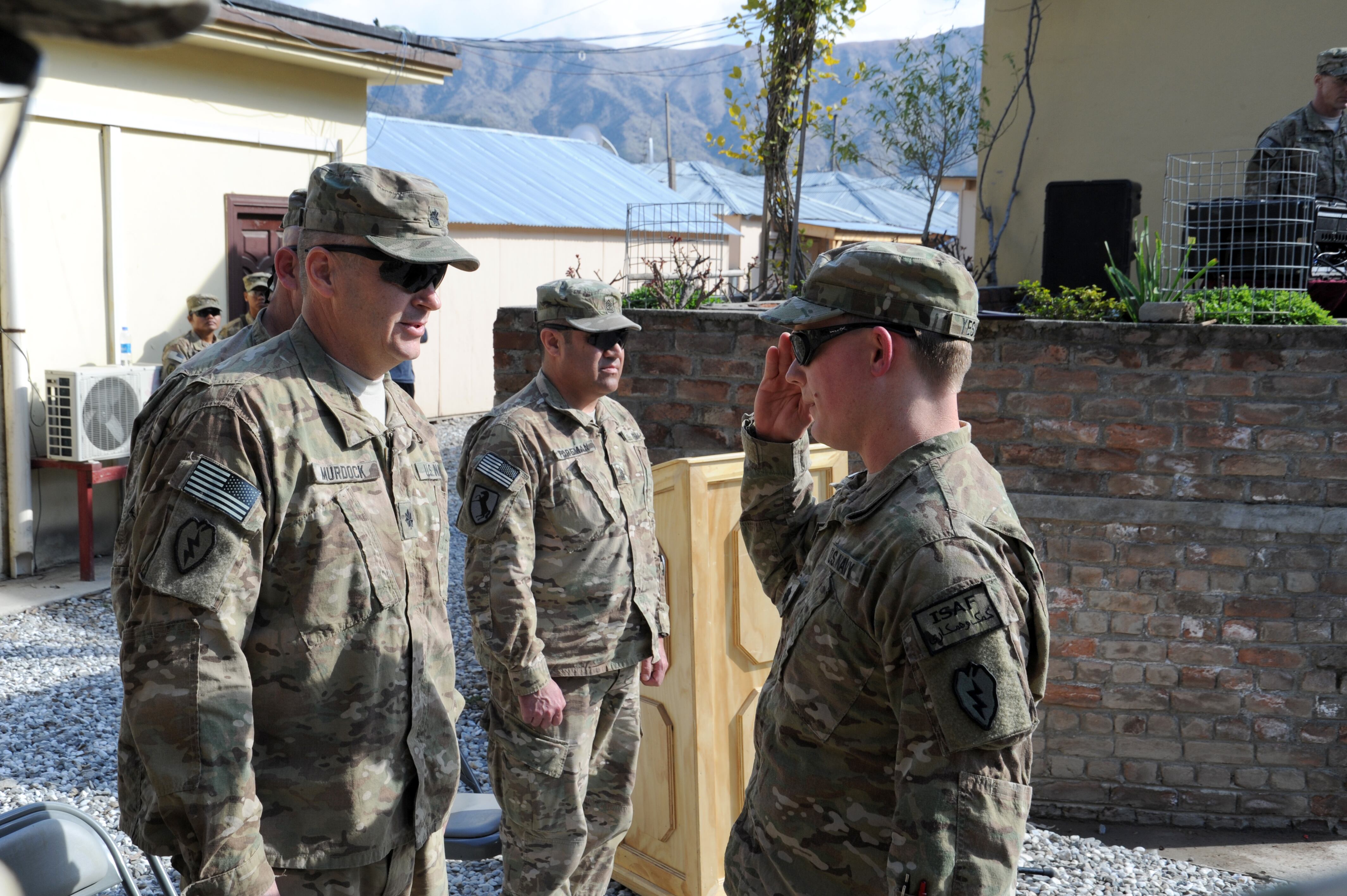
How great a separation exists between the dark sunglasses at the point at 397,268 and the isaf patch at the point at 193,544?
2.07 feet

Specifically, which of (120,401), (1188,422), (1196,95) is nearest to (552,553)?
(1188,422)

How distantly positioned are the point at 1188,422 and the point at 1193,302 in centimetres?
58

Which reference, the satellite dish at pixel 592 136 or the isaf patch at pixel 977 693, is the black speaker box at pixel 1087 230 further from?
the satellite dish at pixel 592 136

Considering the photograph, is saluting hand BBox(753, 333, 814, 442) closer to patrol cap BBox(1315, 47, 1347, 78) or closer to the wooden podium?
the wooden podium

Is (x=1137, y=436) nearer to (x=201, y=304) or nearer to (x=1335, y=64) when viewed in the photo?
(x=1335, y=64)

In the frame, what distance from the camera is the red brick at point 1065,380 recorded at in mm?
4625

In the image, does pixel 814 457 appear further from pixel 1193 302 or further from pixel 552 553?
pixel 1193 302

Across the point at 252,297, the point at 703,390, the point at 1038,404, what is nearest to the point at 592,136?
the point at 252,297

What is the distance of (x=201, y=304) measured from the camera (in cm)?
810

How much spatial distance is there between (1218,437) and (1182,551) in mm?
515

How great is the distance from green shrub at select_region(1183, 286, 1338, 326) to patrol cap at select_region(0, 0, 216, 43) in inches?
192

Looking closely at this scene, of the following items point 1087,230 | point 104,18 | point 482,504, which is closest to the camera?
point 104,18

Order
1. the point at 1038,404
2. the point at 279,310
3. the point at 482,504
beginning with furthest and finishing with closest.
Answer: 1. the point at 1038,404
2. the point at 482,504
3. the point at 279,310

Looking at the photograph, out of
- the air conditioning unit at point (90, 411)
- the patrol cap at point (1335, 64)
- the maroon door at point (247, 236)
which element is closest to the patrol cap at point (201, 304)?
the maroon door at point (247, 236)
